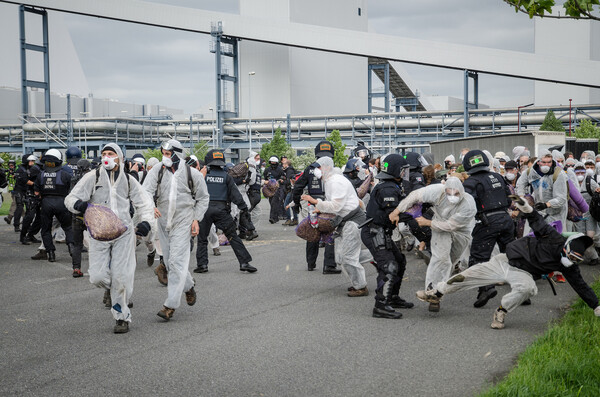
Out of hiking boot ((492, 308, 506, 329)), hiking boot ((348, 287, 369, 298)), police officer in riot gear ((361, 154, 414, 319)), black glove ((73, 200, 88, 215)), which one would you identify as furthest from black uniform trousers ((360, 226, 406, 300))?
black glove ((73, 200, 88, 215))

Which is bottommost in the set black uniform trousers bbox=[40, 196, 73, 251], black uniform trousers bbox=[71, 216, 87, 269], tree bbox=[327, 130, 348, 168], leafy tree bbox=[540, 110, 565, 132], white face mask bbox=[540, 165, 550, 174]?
black uniform trousers bbox=[71, 216, 87, 269]

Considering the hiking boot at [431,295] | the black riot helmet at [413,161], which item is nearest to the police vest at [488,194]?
the hiking boot at [431,295]

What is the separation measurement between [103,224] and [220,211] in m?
4.27

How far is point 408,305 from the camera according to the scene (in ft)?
26.0

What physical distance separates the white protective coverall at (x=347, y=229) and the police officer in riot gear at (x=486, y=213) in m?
1.49

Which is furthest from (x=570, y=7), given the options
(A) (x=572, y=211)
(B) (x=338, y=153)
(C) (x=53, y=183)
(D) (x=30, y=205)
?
(B) (x=338, y=153)

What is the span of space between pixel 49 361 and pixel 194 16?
182 ft

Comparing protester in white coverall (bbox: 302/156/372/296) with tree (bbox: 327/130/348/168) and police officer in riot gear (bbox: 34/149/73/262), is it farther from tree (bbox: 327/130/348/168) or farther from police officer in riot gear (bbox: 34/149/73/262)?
tree (bbox: 327/130/348/168)

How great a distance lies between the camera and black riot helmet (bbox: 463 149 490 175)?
8.02 metres

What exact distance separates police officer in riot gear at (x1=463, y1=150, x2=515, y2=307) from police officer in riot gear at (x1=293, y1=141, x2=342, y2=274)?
9.97ft

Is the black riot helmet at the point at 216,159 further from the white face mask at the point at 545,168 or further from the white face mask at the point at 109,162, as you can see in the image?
the white face mask at the point at 545,168

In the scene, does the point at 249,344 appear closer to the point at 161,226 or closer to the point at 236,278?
the point at 161,226

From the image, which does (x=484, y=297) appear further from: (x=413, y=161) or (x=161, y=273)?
(x=161, y=273)

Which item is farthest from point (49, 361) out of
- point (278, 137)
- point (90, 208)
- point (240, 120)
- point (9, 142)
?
point (9, 142)
